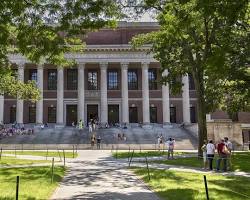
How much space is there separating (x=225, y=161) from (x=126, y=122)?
38.0 meters

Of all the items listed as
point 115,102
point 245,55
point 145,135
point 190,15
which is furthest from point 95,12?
point 115,102

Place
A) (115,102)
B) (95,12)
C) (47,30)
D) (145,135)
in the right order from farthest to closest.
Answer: (115,102)
(145,135)
(47,30)
(95,12)

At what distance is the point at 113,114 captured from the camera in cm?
6481

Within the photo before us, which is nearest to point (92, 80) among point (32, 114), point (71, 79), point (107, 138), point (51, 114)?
point (71, 79)

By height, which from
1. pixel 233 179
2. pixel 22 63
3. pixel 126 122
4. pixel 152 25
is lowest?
pixel 233 179

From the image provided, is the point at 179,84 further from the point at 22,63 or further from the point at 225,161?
the point at 22,63

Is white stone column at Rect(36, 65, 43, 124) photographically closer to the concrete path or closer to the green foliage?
the green foliage

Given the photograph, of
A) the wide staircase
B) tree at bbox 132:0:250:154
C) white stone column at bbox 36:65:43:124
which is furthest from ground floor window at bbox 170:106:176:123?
tree at bbox 132:0:250:154

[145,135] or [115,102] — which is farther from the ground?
[115,102]

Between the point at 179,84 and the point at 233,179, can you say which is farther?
the point at 179,84

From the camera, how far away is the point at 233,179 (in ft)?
61.0

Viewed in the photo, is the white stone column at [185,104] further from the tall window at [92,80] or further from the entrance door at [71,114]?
the entrance door at [71,114]

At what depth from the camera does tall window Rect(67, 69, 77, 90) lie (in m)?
65.1

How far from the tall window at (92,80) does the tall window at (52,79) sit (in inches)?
210
